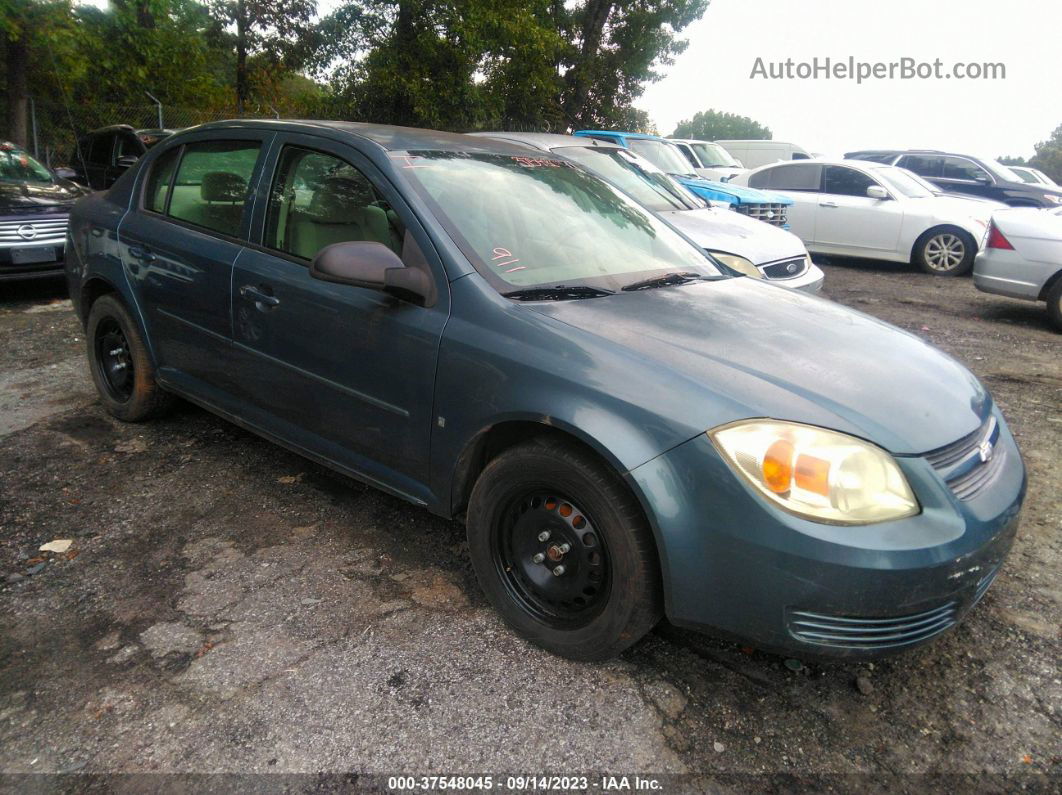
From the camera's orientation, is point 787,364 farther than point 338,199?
No

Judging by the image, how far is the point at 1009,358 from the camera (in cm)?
Answer: 671

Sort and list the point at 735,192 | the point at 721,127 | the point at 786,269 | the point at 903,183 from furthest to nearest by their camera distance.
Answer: the point at 721,127 → the point at 903,183 → the point at 735,192 → the point at 786,269

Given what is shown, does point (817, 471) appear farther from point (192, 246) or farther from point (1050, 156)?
point (1050, 156)

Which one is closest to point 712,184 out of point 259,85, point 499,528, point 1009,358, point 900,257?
point 900,257

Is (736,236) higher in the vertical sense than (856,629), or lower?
higher

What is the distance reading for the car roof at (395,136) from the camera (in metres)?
3.25

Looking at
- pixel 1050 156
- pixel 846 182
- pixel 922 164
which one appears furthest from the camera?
pixel 1050 156

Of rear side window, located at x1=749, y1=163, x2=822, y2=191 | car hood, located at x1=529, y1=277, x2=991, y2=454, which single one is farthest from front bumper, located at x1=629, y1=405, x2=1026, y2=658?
rear side window, located at x1=749, y1=163, x2=822, y2=191

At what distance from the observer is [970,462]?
2428 millimetres

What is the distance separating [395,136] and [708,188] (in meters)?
7.84

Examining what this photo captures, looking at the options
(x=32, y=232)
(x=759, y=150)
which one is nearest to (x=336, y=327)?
(x=32, y=232)

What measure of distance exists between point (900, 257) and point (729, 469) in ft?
34.7

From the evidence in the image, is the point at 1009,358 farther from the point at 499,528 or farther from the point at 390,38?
the point at 390,38

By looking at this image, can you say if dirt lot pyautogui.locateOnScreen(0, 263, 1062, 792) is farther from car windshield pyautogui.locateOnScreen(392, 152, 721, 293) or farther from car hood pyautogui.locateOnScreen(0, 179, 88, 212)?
car hood pyautogui.locateOnScreen(0, 179, 88, 212)
